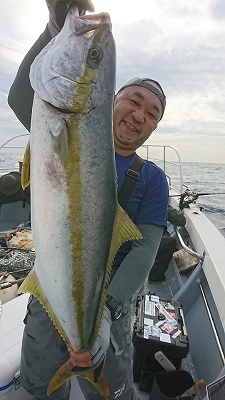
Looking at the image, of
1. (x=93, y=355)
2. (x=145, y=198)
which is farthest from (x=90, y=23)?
(x=93, y=355)

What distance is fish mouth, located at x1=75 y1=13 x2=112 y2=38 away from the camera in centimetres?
156

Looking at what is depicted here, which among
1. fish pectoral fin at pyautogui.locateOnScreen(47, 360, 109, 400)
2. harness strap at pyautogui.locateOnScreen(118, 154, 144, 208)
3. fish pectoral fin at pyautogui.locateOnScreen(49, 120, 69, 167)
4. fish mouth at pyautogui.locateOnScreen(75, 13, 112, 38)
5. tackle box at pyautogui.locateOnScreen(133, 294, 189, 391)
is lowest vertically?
tackle box at pyautogui.locateOnScreen(133, 294, 189, 391)

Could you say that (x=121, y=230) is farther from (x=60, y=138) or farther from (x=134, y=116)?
(x=134, y=116)

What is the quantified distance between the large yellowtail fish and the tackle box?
5.35 feet

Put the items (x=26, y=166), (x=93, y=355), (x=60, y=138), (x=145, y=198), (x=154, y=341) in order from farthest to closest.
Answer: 1. (x=154, y=341)
2. (x=145, y=198)
3. (x=93, y=355)
4. (x=26, y=166)
5. (x=60, y=138)

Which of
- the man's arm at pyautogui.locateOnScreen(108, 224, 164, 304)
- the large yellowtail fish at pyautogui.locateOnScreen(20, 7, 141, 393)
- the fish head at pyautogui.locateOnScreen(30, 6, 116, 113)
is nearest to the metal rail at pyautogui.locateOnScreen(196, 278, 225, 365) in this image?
the man's arm at pyautogui.locateOnScreen(108, 224, 164, 304)

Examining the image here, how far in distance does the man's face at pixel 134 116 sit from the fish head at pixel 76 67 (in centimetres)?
81

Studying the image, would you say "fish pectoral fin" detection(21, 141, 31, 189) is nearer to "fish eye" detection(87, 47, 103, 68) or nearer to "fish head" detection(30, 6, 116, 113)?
"fish head" detection(30, 6, 116, 113)

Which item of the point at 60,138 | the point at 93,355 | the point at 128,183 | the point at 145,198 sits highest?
the point at 60,138

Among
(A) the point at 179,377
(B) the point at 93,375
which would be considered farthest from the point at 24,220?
(B) the point at 93,375

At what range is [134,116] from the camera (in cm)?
240

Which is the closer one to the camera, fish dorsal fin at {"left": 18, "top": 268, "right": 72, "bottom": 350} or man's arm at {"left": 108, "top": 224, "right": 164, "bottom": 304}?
fish dorsal fin at {"left": 18, "top": 268, "right": 72, "bottom": 350}

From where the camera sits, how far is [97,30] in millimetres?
1595

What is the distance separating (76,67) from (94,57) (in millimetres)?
112
